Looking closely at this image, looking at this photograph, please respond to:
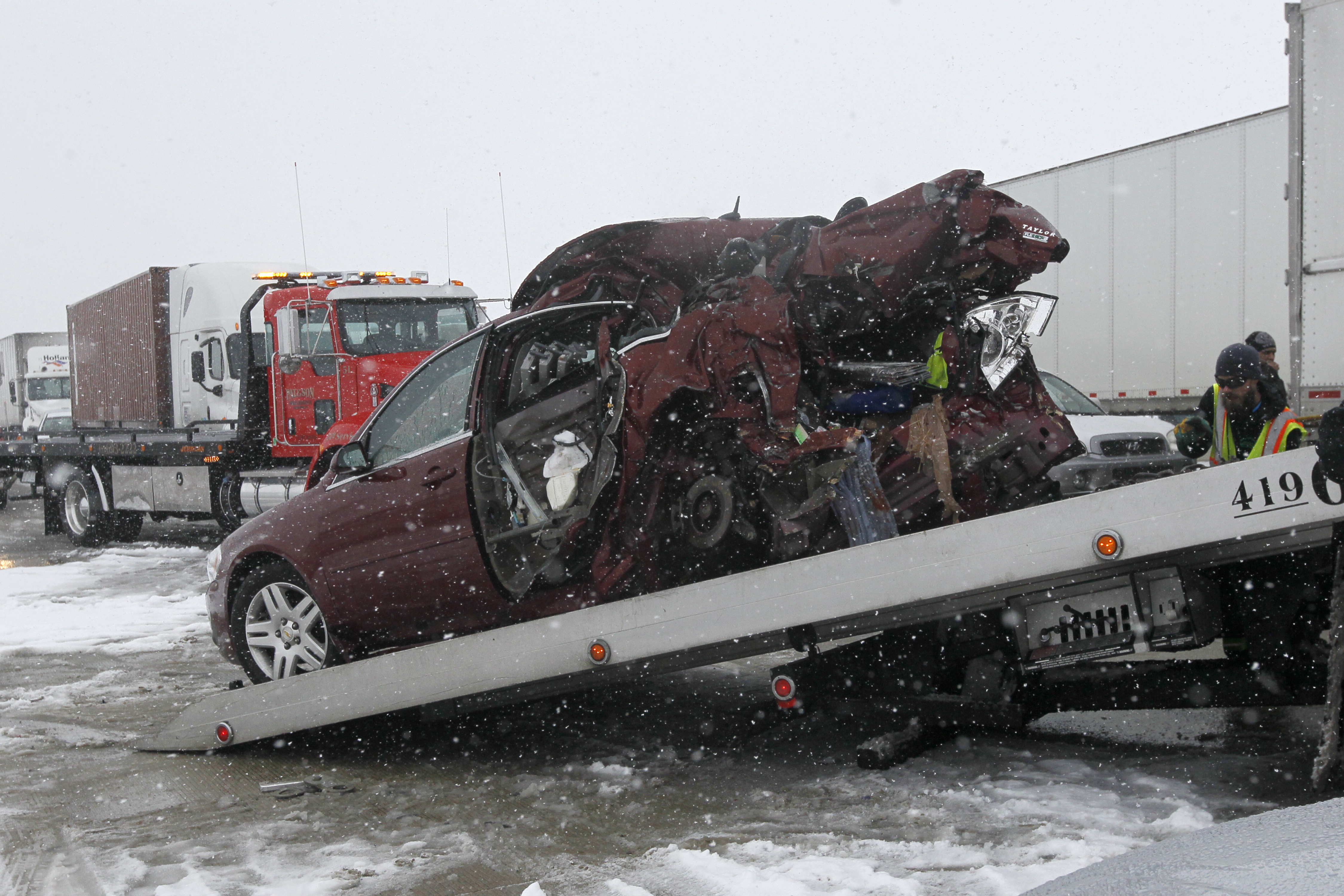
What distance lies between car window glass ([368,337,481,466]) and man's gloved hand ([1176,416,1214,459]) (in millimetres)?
3548

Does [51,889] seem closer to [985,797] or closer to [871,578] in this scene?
[871,578]

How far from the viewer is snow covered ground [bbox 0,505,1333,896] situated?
13.0 ft

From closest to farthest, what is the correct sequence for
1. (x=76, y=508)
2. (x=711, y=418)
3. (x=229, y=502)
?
1. (x=711, y=418)
2. (x=229, y=502)
3. (x=76, y=508)

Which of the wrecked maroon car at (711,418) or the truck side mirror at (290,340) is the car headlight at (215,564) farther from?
the truck side mirror at (290,340)

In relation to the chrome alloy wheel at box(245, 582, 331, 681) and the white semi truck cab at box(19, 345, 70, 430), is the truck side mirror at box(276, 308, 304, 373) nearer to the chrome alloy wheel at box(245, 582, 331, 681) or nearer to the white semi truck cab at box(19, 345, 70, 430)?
the chrome alloy wheel at box(245, 582, 331, 681)

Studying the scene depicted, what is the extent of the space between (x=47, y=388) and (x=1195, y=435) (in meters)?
28.8

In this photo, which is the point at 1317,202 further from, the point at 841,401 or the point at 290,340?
the point at 290,340

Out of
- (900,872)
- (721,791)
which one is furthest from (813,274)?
(900,872)

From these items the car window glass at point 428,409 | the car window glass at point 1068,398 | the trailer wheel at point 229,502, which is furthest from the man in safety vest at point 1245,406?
the trailer wheel at point 229,502

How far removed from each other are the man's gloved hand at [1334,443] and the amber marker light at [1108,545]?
27.4 inches

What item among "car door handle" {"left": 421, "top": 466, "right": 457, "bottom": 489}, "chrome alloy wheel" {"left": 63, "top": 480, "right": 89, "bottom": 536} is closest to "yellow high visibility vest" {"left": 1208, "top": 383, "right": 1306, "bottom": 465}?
"car door handle" {"left": 421, "top": 466, "right": 457, "bottom": 489}

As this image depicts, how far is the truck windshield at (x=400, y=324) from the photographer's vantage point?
1265cm

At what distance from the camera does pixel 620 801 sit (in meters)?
4.84

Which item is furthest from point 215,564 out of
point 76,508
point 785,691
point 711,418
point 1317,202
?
point 76,508
